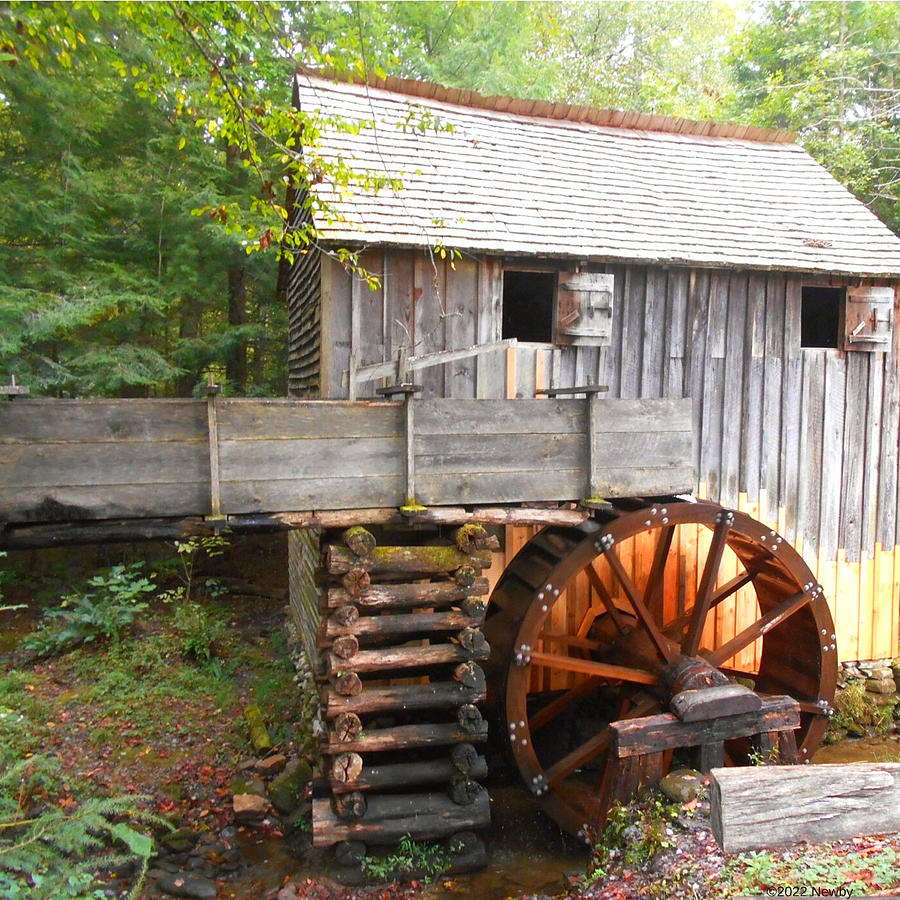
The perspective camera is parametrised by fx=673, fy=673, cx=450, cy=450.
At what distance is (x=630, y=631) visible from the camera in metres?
6.61

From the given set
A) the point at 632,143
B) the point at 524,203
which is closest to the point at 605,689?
the point at 524,203

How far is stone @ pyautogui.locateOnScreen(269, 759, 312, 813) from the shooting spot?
19.6 ft

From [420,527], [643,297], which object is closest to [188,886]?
[420,527]

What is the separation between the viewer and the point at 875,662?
769 cm

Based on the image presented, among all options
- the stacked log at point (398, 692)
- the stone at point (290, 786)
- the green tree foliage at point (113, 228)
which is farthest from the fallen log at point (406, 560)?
the green tree foliage at point (113, 228)

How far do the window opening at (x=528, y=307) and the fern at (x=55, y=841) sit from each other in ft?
20.3

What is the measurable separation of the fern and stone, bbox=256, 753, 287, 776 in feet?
3.45

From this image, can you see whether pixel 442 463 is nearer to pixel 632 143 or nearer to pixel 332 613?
pixel 332 613

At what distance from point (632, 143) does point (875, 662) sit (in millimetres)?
6882

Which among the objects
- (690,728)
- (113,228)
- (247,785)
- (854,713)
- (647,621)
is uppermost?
(113,228)

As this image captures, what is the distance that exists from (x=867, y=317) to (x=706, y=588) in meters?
3.40

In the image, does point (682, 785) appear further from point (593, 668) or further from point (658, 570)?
point (658, 570)

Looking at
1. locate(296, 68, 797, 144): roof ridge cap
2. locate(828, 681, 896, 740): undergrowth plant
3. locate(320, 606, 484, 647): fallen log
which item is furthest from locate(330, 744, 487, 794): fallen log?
locate(296, 68, 797, 144): roof ridge cap

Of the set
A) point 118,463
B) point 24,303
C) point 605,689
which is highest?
point 24,303
